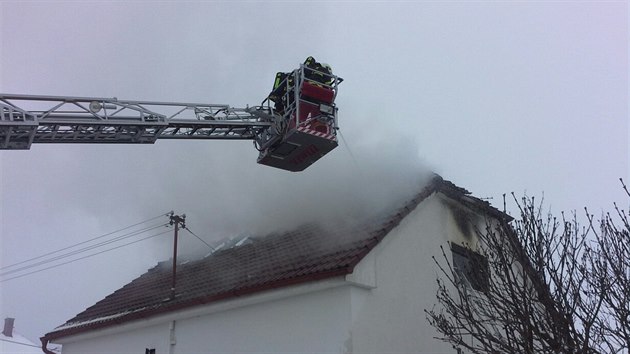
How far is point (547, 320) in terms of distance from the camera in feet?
20.7

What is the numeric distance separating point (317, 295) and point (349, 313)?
2.31 ft

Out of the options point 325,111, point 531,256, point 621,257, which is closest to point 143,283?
point 325,111

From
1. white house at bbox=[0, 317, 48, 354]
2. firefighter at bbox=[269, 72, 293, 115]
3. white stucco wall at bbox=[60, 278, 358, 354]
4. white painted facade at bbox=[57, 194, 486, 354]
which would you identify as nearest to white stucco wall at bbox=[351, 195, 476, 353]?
white painted facade at bbox=[57, 194, 486, 354]

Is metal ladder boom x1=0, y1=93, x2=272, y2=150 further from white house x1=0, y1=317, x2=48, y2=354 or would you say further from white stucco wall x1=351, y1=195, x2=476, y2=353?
white house x1=0, y1=317, x2=48, y2=354

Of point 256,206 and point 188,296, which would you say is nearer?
point 188,296

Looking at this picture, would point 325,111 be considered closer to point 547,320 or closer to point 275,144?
point 275,144

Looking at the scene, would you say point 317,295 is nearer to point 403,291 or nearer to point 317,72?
point 403,291

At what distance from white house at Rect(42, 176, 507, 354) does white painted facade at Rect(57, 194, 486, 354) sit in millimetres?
16

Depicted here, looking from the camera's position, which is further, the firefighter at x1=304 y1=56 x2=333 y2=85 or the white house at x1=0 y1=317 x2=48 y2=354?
the white house at x1=0 y1=317 x2=48 y2=354

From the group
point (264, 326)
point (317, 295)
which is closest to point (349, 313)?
point (317, 295)

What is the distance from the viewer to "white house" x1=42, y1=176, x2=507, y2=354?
8.27 meters

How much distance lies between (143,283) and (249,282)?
5.84 metres

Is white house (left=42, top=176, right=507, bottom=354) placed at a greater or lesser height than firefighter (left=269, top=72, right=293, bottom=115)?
lesser

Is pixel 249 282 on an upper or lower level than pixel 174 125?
lower
